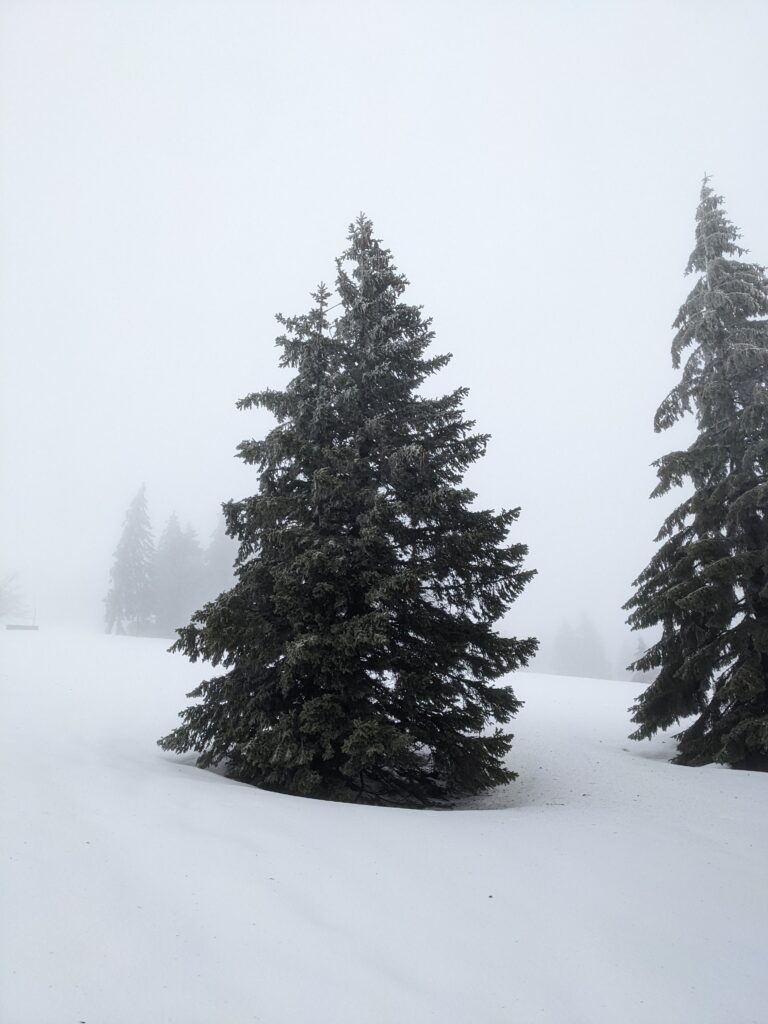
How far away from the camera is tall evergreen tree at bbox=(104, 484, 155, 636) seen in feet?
131

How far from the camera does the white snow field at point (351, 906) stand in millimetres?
2836

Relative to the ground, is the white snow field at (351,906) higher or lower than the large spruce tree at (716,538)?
lower

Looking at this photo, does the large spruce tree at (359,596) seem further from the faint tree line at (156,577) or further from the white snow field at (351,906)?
the faint tree line at (156,577)

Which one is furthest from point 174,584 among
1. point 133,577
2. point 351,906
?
point 351,906

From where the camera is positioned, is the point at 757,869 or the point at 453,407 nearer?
the point at 757,869

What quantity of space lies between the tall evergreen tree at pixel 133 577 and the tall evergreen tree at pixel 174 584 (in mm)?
789

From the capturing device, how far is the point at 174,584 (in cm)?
4188

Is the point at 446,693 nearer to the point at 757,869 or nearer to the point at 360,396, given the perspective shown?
the point at 757,869

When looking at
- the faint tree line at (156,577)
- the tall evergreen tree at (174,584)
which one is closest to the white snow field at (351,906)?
the faint tree line at (156,577)

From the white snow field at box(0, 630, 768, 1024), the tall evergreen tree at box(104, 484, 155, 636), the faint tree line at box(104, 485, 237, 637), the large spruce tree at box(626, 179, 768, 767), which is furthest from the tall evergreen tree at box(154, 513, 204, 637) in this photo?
the large spruce tree at box(626, 179, 768, 767)

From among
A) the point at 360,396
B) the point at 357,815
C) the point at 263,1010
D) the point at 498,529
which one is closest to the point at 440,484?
the point at 498,529

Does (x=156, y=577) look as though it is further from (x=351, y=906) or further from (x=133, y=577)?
(x=351, y=906)

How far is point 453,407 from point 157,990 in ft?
27.5

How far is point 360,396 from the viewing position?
29.7ft
